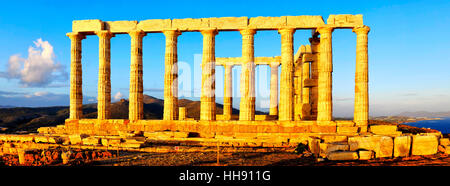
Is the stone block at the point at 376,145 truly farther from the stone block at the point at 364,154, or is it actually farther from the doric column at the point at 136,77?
the doric column at the point at 136,77

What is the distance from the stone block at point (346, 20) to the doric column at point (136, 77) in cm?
1604

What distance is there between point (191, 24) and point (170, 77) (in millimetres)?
4866

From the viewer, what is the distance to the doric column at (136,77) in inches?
1008

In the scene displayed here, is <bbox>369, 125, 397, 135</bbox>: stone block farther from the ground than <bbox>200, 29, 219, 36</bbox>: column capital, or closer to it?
closer to it

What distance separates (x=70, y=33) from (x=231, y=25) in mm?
14615

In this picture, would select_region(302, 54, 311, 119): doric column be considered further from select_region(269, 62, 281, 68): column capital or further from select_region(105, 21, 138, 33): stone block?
select_region(105, 21, 138, 33): stone block

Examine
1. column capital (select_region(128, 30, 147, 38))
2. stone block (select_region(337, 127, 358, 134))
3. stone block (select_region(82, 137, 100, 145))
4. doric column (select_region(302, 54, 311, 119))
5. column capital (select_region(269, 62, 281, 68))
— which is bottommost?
stone block (select_region(82, 137, 100, 145))

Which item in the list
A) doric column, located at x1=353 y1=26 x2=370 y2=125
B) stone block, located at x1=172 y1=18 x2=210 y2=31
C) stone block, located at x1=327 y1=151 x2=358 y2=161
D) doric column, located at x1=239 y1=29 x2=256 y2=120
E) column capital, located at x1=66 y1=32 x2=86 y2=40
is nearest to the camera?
stone block, located at x1=327 y1=151 x2=358 y2=161

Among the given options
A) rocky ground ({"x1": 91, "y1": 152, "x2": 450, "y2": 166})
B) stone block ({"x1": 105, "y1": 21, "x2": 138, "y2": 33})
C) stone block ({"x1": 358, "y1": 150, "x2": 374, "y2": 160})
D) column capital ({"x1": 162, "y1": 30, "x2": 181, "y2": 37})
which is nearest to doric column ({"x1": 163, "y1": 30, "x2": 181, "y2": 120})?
Result: column capital ({"x1": 162, "y1": 30, "x2": 181, "y2": 37})

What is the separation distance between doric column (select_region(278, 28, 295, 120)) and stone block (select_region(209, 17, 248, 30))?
316 cm

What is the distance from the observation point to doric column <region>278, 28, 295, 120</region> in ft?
78.6

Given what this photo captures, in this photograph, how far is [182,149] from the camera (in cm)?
1783
